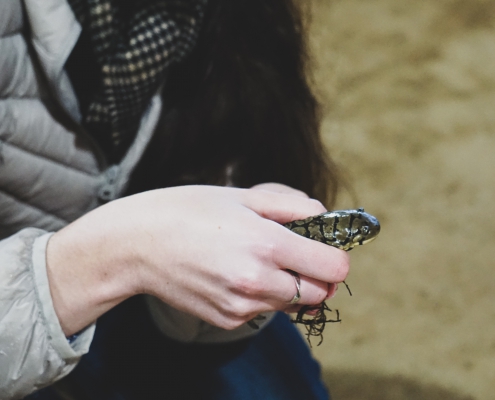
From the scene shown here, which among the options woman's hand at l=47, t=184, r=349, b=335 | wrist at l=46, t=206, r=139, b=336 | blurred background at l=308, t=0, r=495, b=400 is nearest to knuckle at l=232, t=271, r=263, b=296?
woman's hand at l=47, t=184, r=349, b=335

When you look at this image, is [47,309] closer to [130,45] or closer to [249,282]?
[249,282]

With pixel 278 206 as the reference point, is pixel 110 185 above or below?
below

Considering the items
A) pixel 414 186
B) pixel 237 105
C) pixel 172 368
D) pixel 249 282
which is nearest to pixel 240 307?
pixel 249 282

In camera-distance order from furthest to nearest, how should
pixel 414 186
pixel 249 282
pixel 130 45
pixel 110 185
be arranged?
pixel 414 186 → pixel 110 185 → pixel 130 45 → pixel 249 282

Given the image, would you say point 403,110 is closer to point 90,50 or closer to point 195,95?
point 195,95

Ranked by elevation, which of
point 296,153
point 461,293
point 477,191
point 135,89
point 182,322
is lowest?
point 461,293

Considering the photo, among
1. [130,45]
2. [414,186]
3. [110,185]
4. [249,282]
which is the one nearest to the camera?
[249,282]

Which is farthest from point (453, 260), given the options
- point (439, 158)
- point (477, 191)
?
point (439, 158)
